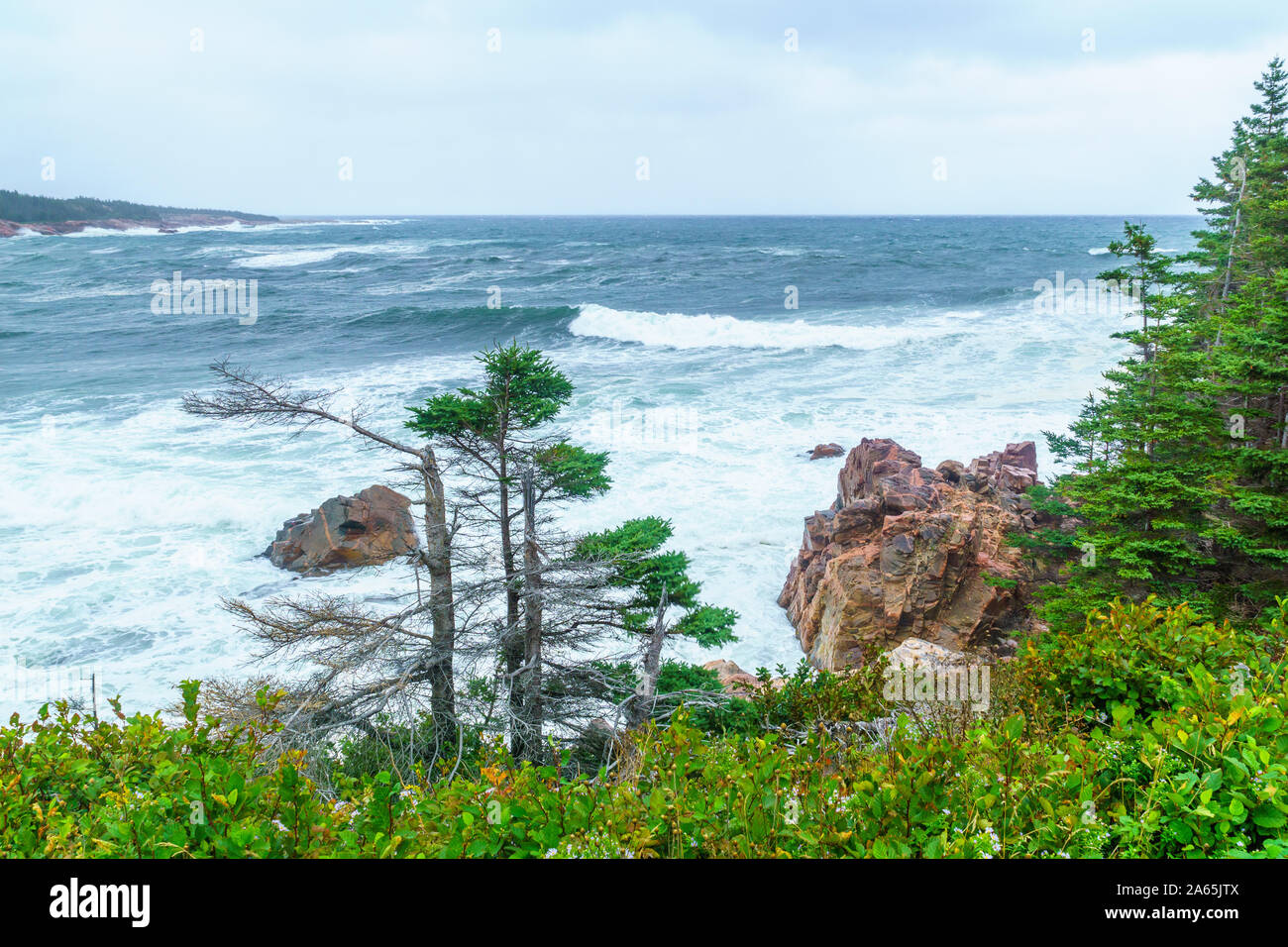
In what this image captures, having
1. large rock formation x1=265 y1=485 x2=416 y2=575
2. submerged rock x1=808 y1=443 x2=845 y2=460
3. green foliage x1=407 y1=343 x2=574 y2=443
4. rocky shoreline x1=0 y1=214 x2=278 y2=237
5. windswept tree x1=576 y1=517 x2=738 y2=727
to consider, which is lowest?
large rock formation x1=265 y1=485 x2=416 y2=575

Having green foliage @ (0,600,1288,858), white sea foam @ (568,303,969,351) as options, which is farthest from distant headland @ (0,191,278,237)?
green foliage @ (0,600,1288,858)

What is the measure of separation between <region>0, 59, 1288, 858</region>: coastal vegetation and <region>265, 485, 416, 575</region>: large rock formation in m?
3.85

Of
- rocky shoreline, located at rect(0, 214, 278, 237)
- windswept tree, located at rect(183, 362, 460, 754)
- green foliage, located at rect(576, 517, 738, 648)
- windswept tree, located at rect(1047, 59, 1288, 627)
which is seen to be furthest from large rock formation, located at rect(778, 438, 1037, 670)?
rocky shoreline, located at rect(0, 214, 278, 237)

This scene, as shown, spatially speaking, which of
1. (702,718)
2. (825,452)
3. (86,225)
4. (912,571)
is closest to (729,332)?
(825,452)

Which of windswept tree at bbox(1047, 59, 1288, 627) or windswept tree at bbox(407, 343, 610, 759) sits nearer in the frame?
windswept tree at bbox(407, 343, 610, 759)

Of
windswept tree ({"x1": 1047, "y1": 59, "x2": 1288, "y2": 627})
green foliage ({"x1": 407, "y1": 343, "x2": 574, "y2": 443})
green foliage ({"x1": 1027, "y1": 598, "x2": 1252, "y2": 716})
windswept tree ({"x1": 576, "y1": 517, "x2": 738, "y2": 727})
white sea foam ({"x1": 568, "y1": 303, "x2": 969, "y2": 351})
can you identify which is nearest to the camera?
green foliage ({"x1": 1027, "y1": 598, "x2": 1252, "y2": 716})

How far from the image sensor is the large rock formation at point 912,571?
1229cm

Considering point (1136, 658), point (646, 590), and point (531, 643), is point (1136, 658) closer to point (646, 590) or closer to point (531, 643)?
point (646, 590)

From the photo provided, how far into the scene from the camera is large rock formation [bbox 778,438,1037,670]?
1229 centimetres

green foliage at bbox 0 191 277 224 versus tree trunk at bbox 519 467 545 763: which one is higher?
green foliage at bbox 0 191 277 224

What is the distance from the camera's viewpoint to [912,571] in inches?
497

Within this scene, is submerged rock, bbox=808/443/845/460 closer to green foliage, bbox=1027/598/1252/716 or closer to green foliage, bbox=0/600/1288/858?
green foliage, bbox=1027/598/1252/716

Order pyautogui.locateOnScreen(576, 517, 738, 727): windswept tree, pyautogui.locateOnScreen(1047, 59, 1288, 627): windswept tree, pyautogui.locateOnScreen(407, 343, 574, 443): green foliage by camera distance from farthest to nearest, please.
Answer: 1. pyautogui.locateOnScreen(1047, 59, 1288, 627): windswept tree
2. pyautogui.locateOnScreen(576, 517, 738, 727): windswept tree
3. pyautogui.locateOnScreen(407, 343, 574, 443): green foliage

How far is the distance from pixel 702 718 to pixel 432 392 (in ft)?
73.8
